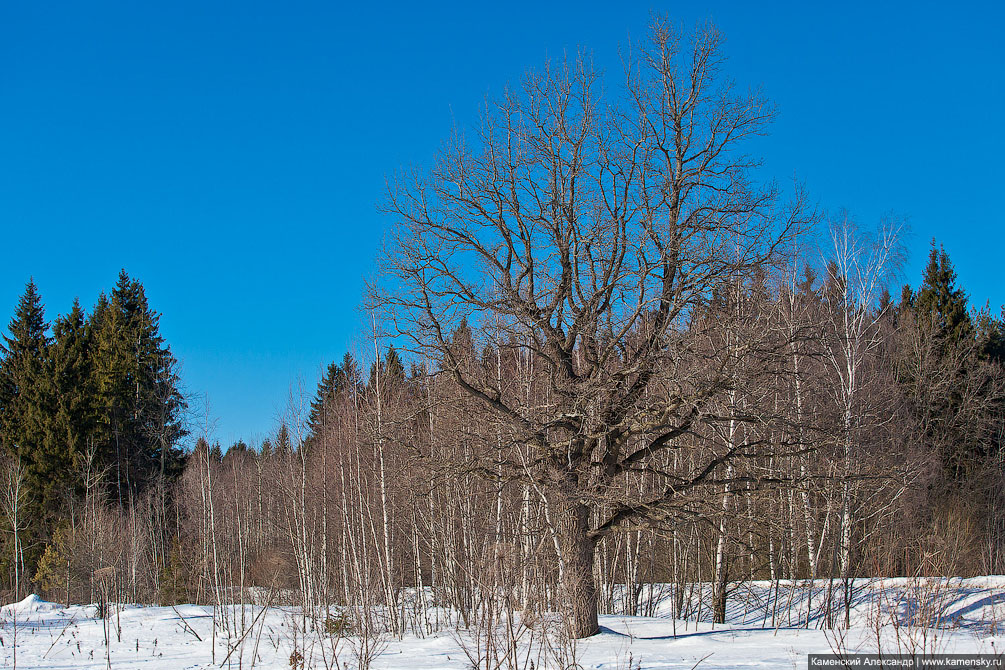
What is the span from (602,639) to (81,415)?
29.7 meters

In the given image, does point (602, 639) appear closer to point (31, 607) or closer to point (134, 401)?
point (31, 607)

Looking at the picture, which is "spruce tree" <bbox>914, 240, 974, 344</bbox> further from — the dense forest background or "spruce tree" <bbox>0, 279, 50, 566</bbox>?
"spruce tree" <bbox>0, 279, 50, 566</bbox>

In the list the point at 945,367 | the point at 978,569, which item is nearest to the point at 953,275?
the point at 945,367

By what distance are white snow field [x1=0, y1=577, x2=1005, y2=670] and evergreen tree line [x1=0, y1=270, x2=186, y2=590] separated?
36.7ft

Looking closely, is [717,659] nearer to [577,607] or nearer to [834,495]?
[577,607]

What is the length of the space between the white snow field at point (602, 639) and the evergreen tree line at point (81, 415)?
11.2m

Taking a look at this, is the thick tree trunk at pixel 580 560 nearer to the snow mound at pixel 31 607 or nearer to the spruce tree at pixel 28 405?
the snow mound at pixel 31 607

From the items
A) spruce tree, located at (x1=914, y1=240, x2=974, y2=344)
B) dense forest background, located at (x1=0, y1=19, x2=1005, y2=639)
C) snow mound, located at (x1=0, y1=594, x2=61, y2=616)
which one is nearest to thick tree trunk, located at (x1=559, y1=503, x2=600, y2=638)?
dense forest background, located at (x1=0, y1=19, x2=1005, y2=639)

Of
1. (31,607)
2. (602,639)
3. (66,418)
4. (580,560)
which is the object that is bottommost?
(31,607)

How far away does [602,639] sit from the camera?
1187cm

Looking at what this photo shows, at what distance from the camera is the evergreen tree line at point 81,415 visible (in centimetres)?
3195

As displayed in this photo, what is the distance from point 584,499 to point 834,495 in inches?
277

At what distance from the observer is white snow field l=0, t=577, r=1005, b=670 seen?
7.75 metres

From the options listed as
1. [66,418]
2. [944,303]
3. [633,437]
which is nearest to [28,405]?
[66,418]
